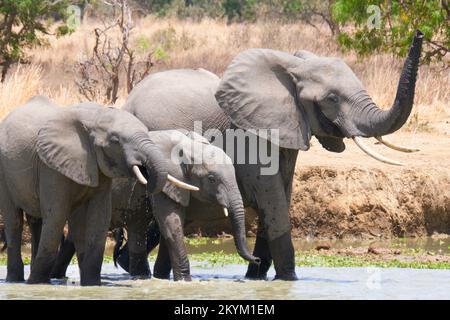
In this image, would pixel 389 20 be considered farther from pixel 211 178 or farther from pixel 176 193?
pixel 176 193

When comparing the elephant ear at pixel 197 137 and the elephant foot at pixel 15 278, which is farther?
the elephant ear at pixel 197 137

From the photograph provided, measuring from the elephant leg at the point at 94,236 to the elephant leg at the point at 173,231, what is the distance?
557mm

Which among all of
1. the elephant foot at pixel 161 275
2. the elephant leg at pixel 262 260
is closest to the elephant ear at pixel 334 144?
the elephant leg at pixel 262 260

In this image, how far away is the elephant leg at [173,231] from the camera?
1276 centimetres

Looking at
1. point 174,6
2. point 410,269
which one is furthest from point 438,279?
point 174,6

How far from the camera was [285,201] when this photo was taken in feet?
43.8

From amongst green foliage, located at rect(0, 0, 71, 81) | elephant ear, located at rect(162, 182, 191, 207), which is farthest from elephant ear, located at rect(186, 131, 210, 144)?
green foliage, located at rect(0, 0, 71, 81)

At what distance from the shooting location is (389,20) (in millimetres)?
21062

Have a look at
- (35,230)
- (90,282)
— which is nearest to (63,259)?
(35,230)

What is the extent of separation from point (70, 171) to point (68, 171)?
2 cm

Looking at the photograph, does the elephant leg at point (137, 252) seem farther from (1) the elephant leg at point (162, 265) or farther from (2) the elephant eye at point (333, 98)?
(2) the elephant eye at point (333, 98)

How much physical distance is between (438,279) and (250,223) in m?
4.38

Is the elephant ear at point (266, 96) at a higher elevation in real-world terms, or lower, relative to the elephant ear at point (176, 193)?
higher

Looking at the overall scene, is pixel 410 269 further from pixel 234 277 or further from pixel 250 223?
pixel 250 223
